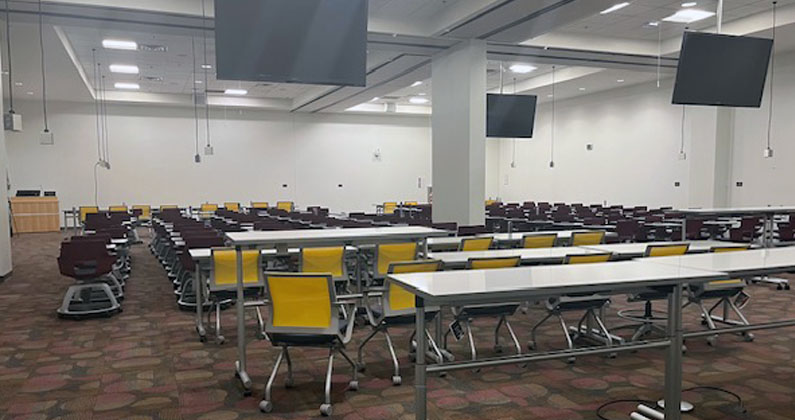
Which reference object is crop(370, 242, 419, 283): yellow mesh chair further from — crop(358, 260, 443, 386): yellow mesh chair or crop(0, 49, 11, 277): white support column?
crop(0, 49, 11, 277): white support column

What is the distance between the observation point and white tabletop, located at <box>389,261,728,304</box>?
2.82 m

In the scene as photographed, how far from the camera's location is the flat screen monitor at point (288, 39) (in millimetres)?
6297

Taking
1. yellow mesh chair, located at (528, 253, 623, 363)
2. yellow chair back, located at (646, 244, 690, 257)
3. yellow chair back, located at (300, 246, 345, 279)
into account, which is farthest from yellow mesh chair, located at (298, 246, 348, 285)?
yellow chair back, located at (646, 244, 690, 257)

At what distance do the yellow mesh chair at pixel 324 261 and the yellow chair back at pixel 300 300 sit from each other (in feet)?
4.52

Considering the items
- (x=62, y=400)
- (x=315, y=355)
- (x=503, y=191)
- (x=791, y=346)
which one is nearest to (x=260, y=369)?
(x=315, y=355)

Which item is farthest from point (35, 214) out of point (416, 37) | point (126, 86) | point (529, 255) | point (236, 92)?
point (529, 255)

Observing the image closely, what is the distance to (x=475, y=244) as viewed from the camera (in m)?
6.64

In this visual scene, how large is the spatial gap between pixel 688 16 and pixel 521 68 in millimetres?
5031

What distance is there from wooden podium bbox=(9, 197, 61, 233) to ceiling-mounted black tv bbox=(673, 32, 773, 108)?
685 inches

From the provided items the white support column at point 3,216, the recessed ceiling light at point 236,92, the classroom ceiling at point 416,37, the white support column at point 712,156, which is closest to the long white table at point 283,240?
the classroom ceiling at point 416,37

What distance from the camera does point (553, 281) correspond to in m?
3.12

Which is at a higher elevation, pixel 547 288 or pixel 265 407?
pixel 547 288

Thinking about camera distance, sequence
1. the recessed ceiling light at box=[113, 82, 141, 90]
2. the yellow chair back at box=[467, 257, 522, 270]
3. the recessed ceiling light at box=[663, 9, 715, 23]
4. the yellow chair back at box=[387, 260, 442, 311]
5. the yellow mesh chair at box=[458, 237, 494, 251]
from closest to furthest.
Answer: the yellow chair back at box=[387, 260, 442, 311], the yellow chair back at box=[467, 257, 522, 270], the yellow mesh chair at box=[458, 237, 494, 251], the recessed ceiling light at box=[663, 9, 715, 23], the recessed ceiling light at box=[113, 82, 141, 90]

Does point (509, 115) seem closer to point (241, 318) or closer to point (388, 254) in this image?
point (388, 254)
